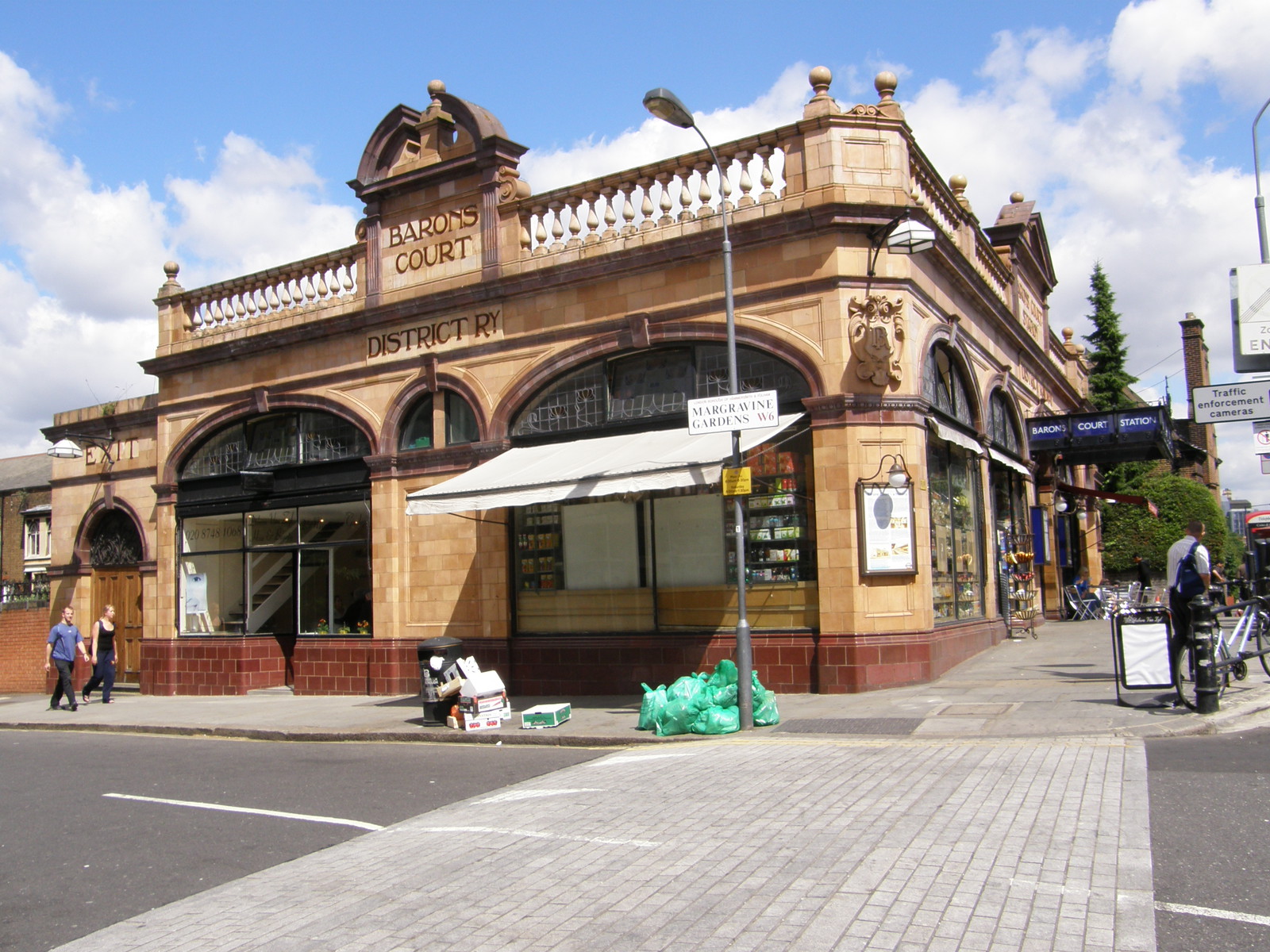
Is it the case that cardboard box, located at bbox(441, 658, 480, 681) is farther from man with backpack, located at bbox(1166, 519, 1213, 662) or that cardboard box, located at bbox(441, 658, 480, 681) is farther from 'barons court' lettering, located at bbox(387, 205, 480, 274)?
man with backpack, located at bbox(1166, 519, 1213, 662)

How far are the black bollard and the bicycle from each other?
8cm

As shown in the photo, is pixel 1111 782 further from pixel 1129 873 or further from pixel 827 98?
pixel 827 98

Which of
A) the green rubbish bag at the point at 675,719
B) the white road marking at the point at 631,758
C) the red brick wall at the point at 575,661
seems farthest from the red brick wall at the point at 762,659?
the white road marking at the point at 631,758

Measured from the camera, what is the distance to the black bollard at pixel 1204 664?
32.9 ft

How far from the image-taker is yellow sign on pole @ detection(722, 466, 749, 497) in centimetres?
1158

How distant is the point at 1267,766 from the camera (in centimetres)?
796

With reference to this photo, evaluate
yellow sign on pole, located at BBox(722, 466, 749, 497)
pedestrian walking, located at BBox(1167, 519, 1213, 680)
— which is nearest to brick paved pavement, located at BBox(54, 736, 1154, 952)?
pedestrian walking, located at BBox(1167, 519, 1213, 680)

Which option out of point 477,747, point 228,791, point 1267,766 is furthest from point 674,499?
point 1267,766

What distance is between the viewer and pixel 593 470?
43.3ft

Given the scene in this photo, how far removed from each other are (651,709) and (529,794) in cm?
326

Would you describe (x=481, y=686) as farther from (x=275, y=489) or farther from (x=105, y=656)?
(x=105, y=656)

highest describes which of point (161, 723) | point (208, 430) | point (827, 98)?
point (827, 98)

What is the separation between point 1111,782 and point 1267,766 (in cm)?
135

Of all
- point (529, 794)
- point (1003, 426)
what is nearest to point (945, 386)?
point (1003, 426)
